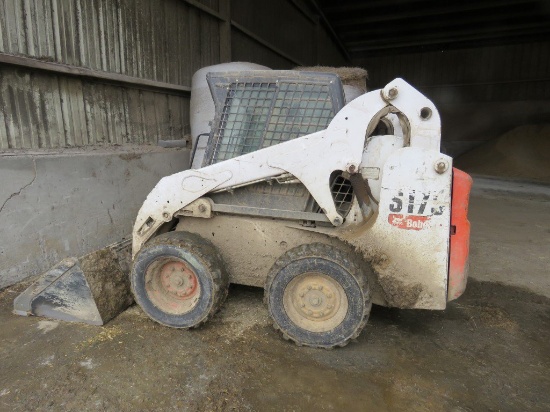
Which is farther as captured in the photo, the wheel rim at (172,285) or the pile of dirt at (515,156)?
the pile of dirt at (515,156)

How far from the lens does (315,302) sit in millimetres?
2668

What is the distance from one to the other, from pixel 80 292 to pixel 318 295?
182cm

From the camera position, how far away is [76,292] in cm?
299

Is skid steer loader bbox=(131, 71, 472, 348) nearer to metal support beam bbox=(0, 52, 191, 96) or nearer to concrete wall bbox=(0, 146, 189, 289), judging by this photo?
concrete wall bbox=(0, 146, 189, 289)

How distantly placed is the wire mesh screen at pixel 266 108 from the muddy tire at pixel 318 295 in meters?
0.91

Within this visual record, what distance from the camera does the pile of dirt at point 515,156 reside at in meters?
13.7

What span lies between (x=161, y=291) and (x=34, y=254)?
1732 mm

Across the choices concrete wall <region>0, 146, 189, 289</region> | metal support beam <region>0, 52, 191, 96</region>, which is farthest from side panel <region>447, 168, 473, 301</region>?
metal support beam <region>0, 52, 191, 96</region>

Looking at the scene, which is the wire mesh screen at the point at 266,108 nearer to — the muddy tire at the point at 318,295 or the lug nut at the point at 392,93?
the lug nut at the point at 392,93

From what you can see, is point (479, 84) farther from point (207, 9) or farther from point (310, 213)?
point (310, 213)

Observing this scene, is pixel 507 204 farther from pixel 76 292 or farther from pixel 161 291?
pixel 76 292

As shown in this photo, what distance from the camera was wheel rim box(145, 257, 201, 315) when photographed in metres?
2.96

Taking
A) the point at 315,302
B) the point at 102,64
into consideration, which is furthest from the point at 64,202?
the point at 315,302

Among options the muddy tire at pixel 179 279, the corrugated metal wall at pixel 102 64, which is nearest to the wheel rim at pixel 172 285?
the muddy tire at pixel 179 279
